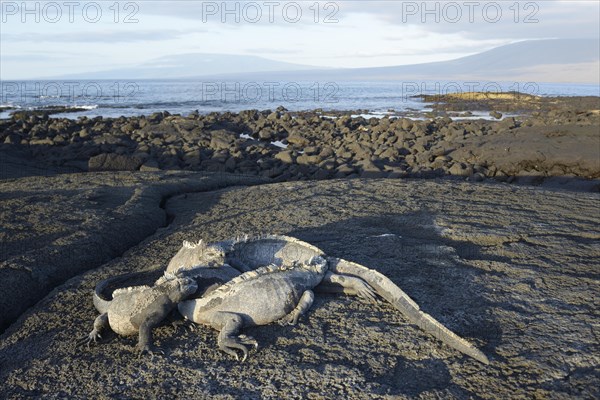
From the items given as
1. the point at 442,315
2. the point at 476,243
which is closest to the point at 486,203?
the point at 476,243

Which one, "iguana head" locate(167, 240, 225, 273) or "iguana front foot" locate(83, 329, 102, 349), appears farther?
"iguana head" locate(167, 240, 225, 273)

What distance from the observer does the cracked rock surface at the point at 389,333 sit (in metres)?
3.60

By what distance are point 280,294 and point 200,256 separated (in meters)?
0.95

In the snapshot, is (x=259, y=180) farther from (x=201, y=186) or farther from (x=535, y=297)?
(x=535, y=297)

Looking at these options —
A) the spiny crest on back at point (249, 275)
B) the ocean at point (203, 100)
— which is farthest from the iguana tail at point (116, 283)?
the ocean at point (203, 100)

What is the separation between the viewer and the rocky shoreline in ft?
46.4

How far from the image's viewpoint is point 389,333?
4168 mm

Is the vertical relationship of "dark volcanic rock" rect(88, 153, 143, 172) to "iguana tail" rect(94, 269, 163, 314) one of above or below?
above

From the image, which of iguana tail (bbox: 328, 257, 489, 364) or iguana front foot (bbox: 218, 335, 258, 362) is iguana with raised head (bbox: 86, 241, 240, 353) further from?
iguana tail (bbox: 328, 257, 489, 364)

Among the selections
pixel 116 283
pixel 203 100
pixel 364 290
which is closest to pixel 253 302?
pixel 364 290

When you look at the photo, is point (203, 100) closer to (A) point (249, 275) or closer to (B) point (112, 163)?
(B) point (112, 163)

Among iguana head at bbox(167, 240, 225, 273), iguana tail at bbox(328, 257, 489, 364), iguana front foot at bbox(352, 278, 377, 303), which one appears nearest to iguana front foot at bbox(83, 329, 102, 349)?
iguana head at bbox(167, 240, 225, 273)

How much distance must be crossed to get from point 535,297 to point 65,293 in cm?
444

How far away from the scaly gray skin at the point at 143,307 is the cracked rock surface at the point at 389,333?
125 millimetres
